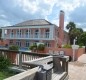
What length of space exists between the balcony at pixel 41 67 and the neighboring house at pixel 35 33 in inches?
1107

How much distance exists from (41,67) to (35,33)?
35.7 metres

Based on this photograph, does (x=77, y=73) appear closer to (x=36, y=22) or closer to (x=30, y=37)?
(x=30, y=37)

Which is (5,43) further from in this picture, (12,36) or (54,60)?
(54,60)

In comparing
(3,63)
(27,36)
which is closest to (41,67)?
(3,63)

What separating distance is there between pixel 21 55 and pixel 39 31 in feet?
99.1

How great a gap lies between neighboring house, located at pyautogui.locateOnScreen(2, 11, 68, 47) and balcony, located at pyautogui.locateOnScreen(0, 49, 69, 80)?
28113 mm

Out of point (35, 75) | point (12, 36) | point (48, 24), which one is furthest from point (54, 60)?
point (12, 36)

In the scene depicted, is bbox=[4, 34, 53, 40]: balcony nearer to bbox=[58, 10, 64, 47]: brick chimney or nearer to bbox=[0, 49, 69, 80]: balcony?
bbox=[58, 10, 64, 47]: brick chimney

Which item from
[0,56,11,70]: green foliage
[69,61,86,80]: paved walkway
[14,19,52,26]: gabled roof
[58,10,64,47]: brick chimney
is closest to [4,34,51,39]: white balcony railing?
[14,19,52,26]: gabled roof

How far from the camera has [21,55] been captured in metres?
8.43

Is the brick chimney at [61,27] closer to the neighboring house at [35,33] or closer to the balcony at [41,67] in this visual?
the neighboring house at [35,33]

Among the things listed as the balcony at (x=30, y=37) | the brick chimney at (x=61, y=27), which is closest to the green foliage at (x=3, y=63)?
the balcony at (x=30, y=37)

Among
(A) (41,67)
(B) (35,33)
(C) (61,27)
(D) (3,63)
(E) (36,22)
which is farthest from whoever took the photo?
(E) (36,22)

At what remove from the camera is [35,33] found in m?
39.5
